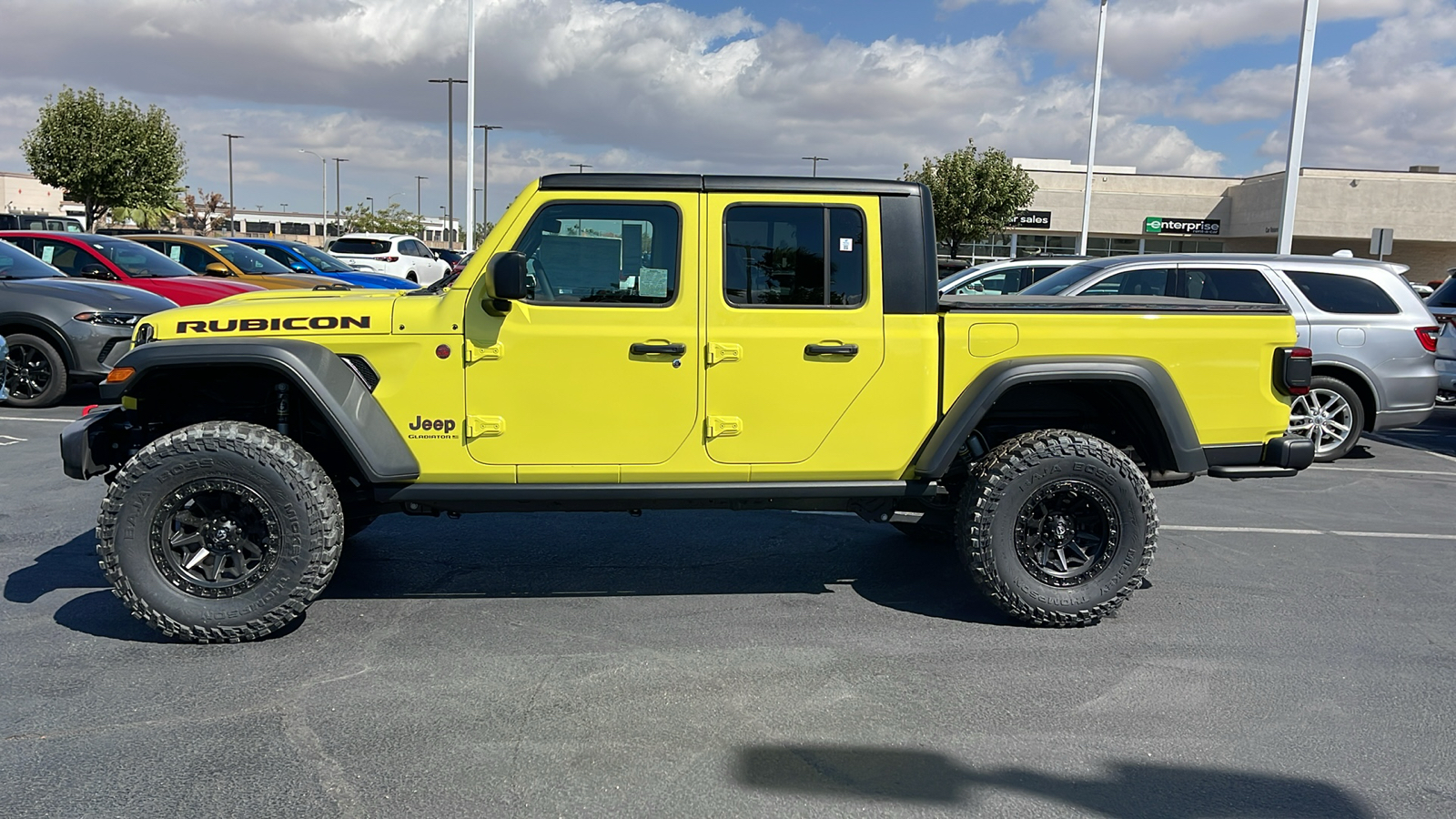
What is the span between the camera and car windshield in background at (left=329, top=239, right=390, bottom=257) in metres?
23.8

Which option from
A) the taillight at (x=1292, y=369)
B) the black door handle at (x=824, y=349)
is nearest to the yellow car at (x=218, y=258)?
the black door handle at (x=824, y=349)

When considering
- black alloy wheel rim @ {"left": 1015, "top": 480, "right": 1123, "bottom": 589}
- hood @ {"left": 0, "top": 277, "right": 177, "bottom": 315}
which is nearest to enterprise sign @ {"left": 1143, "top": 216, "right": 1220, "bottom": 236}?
hood @ {"left": 0, "top": 277, "right": 177, "bottom": 315}

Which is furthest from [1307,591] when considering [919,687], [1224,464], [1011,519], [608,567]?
[608,567]

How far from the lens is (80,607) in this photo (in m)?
4.61

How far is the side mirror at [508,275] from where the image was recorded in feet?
13.5

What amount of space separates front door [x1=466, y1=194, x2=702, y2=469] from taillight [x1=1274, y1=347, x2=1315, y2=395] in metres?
2.68

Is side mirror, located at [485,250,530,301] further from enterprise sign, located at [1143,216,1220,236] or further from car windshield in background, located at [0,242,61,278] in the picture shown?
enterprise sign, located at [1143,216,1220,236]

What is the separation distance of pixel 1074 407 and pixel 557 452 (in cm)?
249

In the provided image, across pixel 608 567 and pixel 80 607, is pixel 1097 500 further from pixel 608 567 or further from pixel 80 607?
pixel 80 607

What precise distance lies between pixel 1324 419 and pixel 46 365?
1152cm

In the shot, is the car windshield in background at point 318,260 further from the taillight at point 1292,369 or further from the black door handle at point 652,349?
the taillight at point 1292,369

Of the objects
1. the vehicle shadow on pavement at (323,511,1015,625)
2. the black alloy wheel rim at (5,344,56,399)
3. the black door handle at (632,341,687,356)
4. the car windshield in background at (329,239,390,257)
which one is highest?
the car windshield in background at (329,239,390,257)

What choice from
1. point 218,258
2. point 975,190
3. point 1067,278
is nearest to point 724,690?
point 1067,278

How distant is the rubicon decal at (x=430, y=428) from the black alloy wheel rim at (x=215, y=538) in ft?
2.11
